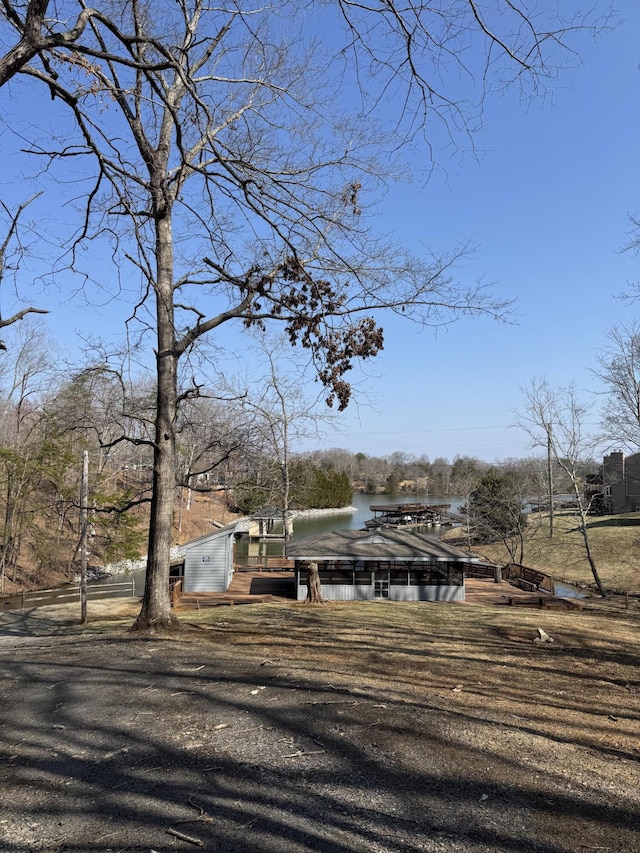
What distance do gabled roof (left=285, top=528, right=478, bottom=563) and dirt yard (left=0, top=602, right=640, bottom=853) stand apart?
1331 cm

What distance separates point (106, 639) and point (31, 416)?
2938 centimetres

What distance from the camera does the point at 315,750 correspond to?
13.9 feet

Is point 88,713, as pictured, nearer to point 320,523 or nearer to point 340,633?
point 340,633

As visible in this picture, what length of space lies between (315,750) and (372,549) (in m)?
18.1

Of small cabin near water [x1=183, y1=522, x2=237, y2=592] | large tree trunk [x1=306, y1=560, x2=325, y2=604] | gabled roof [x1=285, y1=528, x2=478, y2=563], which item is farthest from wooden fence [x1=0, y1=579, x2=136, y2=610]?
large tree trunk [x1=306, y1=560, x2=325, y2=604]

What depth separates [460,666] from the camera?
7270 mm

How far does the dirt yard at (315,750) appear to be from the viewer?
3.20 meters

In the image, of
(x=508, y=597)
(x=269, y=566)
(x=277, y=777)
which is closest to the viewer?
(x=277, y=777)

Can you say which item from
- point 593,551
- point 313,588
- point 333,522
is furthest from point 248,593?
point 333,522

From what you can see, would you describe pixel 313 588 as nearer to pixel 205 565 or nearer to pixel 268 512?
pixel 205 565

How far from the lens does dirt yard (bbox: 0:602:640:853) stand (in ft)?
10.5

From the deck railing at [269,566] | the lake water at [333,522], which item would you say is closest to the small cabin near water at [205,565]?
the deck railing at [269,566]

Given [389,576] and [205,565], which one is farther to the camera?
[205,565]

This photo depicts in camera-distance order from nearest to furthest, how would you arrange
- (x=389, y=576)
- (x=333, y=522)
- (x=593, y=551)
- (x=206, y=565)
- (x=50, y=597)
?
(x=389, y=576) → (x=50, y=597) → (x=206, y=565) → (x=593, y=551) → (x=333, y=522)
